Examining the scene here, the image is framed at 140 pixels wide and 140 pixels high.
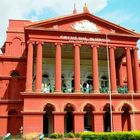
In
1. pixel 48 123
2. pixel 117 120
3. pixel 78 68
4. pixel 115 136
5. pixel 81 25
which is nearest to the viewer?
pixel 115 136

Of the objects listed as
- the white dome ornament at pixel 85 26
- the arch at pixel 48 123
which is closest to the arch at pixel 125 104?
the arch at pixel 48 123

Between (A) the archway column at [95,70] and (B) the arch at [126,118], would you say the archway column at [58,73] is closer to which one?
(A) the archway column at [95,70]

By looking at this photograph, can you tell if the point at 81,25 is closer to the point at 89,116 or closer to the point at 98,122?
the point at 89,116

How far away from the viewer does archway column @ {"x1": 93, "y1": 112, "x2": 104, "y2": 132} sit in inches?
1390

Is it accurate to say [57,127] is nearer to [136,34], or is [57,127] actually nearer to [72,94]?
[72,94]

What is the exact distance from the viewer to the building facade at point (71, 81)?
34.9 meters

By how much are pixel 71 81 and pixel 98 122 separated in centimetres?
932

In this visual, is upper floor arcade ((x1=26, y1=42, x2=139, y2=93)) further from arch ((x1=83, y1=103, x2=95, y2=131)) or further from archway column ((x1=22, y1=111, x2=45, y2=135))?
archway column ((x1=22, y1=111, x2=45, y2=135))

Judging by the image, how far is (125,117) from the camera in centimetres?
3862

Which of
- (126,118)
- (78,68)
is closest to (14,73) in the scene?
(78,68)

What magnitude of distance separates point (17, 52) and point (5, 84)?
6959 millimetres

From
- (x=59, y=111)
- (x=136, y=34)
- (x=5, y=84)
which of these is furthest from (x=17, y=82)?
(x=136, y=34)

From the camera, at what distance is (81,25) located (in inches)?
1522

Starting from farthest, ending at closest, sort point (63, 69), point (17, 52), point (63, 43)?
1. point (17, 52)
2. point (63, 69)
3. point (63, 43)
